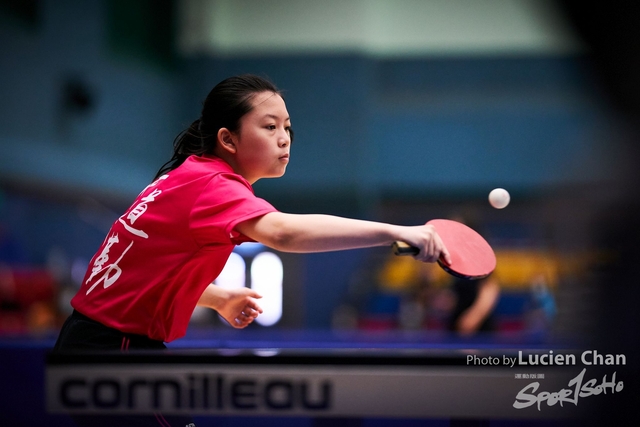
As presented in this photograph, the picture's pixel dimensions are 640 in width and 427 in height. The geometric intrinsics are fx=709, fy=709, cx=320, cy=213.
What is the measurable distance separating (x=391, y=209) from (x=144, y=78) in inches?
154

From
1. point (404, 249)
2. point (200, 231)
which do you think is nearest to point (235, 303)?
point (200, 231)

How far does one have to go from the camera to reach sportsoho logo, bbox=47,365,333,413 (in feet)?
4.66

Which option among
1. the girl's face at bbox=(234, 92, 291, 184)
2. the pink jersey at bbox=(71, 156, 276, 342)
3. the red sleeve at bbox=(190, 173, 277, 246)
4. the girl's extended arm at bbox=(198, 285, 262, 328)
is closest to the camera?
the red sleeve at bbox=(190, 173, 277, 246)

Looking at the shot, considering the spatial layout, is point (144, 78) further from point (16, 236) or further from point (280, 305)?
point (280, 305)

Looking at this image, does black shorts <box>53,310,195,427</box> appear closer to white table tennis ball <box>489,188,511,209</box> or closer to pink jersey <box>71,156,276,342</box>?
pink jersey <box>71,156,276,342</box>

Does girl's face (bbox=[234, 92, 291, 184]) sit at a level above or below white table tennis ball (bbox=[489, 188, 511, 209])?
above

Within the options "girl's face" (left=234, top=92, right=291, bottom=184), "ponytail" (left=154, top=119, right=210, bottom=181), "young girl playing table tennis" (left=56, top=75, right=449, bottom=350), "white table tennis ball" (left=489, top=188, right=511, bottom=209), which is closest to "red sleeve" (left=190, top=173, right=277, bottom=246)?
"young girl playing table tennis" (left=56, top=75, right=449, bottom=350)

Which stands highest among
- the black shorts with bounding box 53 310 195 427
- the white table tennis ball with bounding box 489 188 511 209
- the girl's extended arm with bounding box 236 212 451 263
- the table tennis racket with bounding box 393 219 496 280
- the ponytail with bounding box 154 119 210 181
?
the ponytail with bounding box 154 119 210 181

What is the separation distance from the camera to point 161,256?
1.70 m

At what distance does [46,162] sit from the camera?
7945 mm

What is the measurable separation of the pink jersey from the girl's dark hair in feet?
0.34

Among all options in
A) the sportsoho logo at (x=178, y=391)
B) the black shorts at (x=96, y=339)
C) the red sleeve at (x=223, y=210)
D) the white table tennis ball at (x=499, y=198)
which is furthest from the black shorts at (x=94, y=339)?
the white table tennis ball at (x=499, y=198)

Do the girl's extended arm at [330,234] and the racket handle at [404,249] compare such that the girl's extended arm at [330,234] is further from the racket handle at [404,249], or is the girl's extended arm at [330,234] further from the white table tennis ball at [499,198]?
the white table tennis ball at [499,198]

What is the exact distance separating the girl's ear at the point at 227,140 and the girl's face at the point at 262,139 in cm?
1
